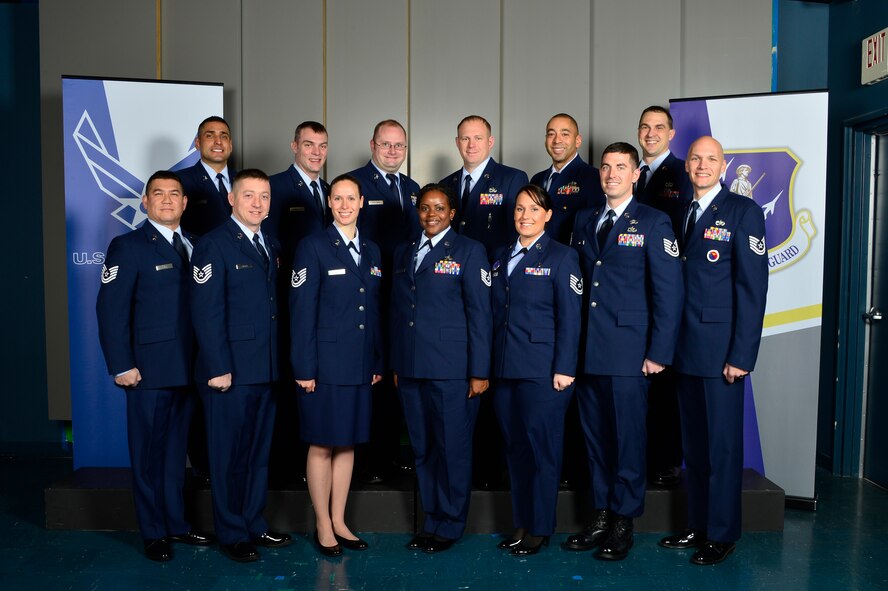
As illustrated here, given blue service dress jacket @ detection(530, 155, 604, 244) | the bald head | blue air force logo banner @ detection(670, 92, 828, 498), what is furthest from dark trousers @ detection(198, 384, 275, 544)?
blue air force logo banner @ detection(670, 92, 828, 498)

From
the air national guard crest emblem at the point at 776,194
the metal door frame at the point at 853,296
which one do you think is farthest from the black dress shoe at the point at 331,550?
the metal door frame at the point at 853,296

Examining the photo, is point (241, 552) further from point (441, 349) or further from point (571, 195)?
point (571, 195)

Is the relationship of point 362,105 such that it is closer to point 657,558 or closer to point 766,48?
point 766,48

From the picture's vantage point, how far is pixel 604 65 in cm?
506

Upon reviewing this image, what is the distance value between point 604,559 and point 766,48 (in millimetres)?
3665

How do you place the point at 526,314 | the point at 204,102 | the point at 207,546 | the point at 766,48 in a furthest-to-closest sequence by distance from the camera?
1. the point at 766,48
2. the point at 204,102
3. the point at 207,546
4. the point at 526,314

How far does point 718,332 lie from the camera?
3.29 m

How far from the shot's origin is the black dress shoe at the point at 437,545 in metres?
3.44

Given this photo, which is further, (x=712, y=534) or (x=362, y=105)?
(x=362, y=105)

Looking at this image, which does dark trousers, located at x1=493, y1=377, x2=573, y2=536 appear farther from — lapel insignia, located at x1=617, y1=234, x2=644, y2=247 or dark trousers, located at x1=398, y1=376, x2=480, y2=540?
lapel insignia, located at x1=617, y1=234, x2=644, y2=247

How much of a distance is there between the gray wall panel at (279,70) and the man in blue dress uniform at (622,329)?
2.55 metres

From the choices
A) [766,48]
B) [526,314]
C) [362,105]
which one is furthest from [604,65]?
[526,314]

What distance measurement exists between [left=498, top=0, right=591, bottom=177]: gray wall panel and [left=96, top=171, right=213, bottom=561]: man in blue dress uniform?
2570mm

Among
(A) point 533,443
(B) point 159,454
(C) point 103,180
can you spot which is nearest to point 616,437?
(A) point 533,443
